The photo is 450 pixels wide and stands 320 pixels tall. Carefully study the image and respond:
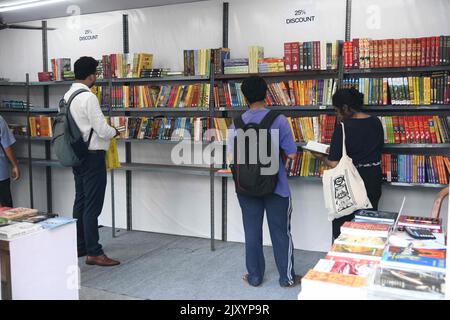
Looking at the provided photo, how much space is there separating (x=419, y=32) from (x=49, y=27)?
4.29 meters

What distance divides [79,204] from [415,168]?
2872 mm

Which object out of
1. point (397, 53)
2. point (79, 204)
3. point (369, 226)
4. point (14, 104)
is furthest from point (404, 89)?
point (14, 104)

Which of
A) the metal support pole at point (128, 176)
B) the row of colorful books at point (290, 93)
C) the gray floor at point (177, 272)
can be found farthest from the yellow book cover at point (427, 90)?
the metal support pole at point (128, 176)

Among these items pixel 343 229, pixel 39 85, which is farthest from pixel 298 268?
pixel 39 85

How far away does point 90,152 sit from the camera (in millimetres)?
3930

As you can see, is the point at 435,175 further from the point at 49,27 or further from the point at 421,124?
the point at 49,27

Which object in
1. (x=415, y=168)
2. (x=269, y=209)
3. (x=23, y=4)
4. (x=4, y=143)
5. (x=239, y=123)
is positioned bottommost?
(x=269, y=209)

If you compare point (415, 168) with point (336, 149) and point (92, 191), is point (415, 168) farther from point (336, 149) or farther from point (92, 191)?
point (92, 191)

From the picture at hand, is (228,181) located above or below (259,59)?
below

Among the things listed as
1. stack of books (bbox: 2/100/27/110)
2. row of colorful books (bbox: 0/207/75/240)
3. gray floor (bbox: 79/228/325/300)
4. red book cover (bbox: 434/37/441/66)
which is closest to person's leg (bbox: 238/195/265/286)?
gray floor (bbox: 79/228/325/300)

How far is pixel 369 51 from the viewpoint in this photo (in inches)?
154

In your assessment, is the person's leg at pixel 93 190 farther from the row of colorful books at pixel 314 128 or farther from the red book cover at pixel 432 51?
the red book cover at pixel 432 51

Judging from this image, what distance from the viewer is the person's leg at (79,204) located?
4.09m
